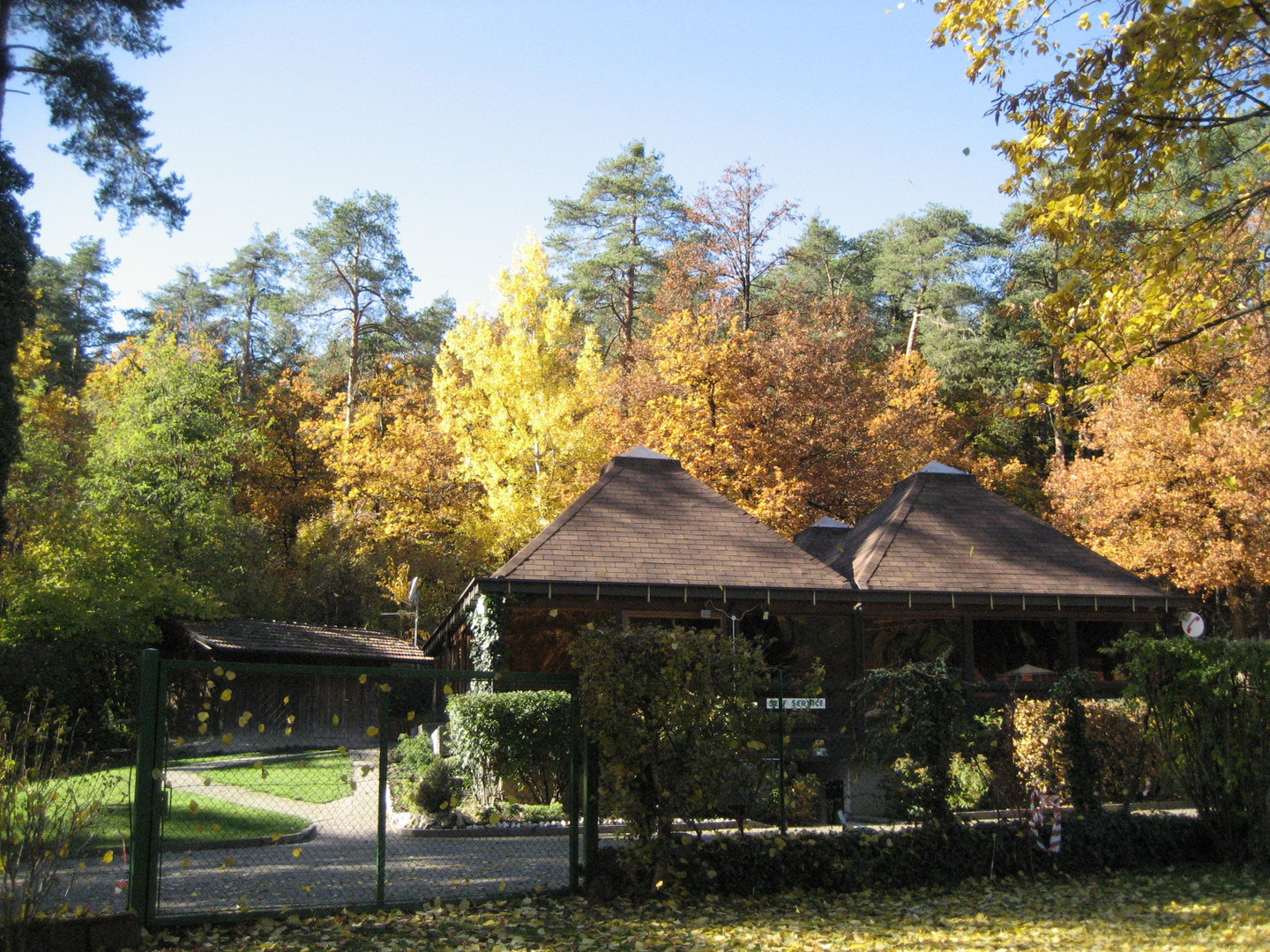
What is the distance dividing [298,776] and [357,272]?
90.7ft

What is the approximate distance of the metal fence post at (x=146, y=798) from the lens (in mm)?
6348

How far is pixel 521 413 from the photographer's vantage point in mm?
26719

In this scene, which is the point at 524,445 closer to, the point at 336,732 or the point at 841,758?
the point at 336,732

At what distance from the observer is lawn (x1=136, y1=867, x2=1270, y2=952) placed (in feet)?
21.2

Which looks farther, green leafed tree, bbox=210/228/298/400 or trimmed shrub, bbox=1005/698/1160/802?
green leafed tree, bbox=210/228/298/400

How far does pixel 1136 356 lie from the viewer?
9398 mm

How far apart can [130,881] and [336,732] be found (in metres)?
20.7

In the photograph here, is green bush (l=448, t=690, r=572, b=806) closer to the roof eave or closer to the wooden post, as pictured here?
the roof eave

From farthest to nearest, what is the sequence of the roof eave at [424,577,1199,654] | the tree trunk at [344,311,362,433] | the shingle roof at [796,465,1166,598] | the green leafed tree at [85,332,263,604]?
the tree trunk at [344,311,362,433], the green leafed tree at [85,332,263,604], the shingle roof at [796,465,1166,598], the roof eave at [424,577,1199,654]

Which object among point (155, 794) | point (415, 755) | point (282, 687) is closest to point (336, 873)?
point (155, 794)

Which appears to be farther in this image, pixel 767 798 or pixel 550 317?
pixel 550 317

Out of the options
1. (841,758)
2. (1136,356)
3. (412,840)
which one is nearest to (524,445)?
(841,758)

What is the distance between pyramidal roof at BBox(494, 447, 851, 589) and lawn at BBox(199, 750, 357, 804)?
170 inches

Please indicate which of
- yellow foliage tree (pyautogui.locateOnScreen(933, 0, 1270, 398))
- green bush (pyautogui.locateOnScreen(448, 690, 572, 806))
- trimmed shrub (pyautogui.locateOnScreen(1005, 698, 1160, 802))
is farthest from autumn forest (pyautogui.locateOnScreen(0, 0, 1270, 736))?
green bush (pyautogui.locateOnScreen(448, 690, 572, 806))
